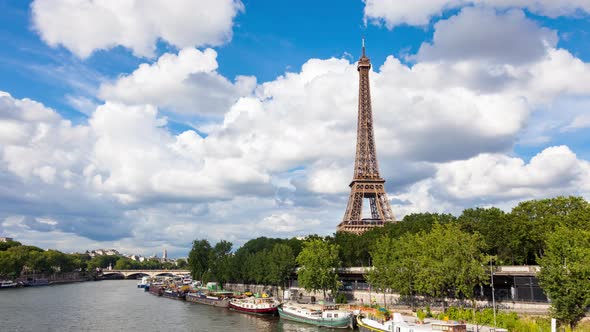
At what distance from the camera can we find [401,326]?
51.3 m

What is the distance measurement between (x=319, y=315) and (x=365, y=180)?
58.6 meters

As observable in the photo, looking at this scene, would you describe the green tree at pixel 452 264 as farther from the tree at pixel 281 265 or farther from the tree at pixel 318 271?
the tree at pixel 281 265

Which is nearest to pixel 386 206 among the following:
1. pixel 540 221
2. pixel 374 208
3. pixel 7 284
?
pixel 374 208

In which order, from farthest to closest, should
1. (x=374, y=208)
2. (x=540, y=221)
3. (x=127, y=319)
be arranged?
(x=374, y=208), (x=127, y=319), (x=540, y=221)

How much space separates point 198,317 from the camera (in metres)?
81.4

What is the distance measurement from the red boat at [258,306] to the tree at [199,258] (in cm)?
6064

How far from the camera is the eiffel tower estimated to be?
4744 inches

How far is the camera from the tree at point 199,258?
151m

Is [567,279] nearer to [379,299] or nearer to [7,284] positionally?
[379,299]

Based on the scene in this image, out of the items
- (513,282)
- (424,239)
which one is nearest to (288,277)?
(424,239)

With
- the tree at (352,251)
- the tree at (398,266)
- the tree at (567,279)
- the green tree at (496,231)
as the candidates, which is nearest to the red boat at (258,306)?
the tree at (398,266)

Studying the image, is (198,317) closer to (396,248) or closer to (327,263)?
(327,263)

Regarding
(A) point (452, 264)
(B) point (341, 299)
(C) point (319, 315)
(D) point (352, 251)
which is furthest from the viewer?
(D) point (352, 251)

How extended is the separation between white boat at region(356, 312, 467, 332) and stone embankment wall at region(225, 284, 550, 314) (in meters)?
13.8
